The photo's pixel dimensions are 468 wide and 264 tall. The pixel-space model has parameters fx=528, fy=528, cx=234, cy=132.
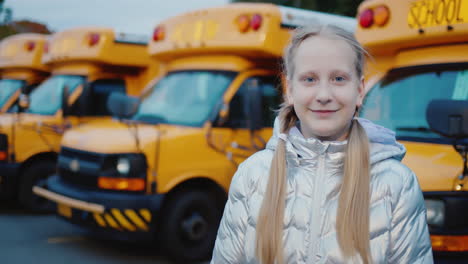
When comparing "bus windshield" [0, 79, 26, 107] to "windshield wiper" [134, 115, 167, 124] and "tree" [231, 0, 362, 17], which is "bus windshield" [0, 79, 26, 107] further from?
"tree" [231, 0, 362, 17]

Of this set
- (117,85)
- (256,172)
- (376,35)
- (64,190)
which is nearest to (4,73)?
(117,85)

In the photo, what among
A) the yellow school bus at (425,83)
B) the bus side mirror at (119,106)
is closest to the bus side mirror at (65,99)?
the bus side mirror at (119,106)

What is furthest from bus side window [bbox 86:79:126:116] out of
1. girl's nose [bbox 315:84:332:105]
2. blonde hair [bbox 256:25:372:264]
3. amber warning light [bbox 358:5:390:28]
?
girl's nose [bbox 315:84:332:105]

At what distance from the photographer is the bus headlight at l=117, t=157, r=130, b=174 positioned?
492 centimetres

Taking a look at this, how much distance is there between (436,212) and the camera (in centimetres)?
306

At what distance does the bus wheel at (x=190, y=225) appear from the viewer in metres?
5.08

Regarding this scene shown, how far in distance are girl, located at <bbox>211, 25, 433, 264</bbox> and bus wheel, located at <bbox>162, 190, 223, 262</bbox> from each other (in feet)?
10.8

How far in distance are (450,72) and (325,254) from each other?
270 centimetres

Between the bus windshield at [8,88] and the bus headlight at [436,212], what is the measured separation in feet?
26.5

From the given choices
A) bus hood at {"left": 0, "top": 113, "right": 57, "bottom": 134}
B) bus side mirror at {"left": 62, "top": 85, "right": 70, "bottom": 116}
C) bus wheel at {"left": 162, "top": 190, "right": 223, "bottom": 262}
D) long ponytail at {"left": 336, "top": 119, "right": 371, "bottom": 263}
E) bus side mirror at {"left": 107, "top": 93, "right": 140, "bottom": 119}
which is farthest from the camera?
bus hood at {"left": 0, "top": 113, "right": 57, "bottom": 134}

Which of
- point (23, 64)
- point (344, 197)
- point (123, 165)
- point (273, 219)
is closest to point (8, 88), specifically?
point (23, 64)

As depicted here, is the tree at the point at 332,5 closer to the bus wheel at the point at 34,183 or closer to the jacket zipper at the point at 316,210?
the bus wheel at the point at 34,183

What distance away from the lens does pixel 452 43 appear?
12.8ft

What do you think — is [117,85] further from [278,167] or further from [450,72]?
[278,167]
